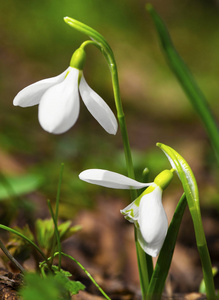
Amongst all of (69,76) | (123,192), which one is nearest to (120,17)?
(123,192)

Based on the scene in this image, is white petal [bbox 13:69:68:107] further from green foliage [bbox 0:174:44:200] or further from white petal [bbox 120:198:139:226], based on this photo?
green foliage [bbox 0:174:44:200]

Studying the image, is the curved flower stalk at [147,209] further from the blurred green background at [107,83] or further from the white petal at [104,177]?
the blurred green background at [107,83]

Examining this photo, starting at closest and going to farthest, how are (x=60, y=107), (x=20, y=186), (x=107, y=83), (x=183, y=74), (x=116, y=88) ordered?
(x=60, y=107), (x=116, y=88), (x=183, y=74), (x=20, y=186), (x=107, y=83)

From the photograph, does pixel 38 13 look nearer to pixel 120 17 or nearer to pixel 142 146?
pixel 120 17

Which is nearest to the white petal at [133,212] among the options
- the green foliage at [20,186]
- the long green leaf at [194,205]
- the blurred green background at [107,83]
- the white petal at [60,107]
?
the long green leaf at [194,205]

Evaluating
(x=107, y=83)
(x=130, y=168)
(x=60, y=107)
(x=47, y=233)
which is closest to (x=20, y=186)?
(x=47, y=233)

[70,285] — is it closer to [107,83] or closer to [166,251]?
[166,251]
